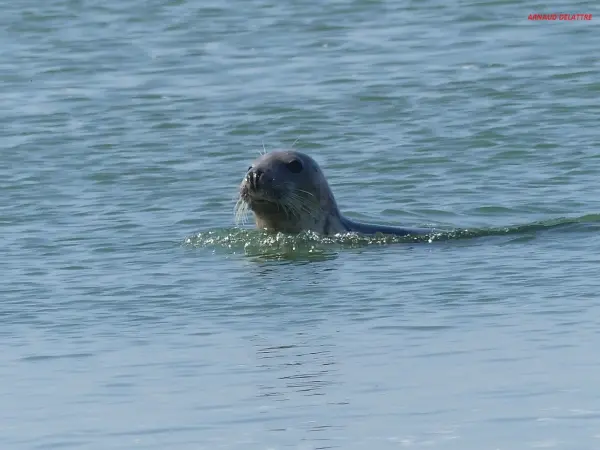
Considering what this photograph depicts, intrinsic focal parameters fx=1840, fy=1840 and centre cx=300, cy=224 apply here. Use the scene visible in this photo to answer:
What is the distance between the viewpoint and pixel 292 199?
12625 mm

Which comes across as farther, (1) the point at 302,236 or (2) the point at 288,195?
(1) the point at 302,236

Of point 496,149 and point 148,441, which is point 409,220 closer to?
point 496,149

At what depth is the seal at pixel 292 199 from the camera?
40.5 ft

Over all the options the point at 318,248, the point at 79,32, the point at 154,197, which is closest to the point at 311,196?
the point at 318,248

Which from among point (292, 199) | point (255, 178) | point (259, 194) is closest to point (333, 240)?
point (292, 199)

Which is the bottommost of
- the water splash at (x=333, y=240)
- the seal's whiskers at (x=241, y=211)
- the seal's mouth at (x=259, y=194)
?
the water splash at (x=333, y=240)

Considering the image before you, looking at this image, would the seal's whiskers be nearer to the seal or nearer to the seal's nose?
the seal

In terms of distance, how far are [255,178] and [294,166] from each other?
0.45 metres

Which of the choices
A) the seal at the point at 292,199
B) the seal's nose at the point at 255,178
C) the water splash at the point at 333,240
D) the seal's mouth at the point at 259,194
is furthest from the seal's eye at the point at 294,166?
the water splash at the point at 333,240

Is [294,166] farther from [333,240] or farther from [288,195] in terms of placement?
[333,240]

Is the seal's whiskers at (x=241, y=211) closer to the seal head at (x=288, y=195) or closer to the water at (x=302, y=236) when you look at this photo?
the seal head at (x=288, y=195)

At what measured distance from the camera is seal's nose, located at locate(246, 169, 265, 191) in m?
12.2

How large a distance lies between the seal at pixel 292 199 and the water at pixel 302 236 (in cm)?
16

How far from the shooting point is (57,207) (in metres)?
14.5
